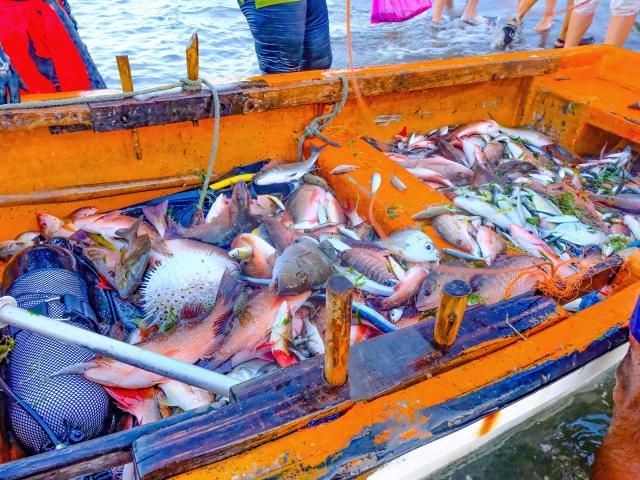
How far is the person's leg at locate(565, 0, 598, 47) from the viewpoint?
24.8 feet

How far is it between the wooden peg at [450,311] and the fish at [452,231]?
1.21 meters

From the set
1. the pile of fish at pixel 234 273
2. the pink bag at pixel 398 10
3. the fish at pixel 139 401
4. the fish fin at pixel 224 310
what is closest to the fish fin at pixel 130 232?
the pile of fish at pixel 234 273

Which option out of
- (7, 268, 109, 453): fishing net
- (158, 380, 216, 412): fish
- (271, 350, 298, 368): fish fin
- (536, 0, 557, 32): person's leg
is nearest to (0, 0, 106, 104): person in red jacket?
(7, 268, 109, 453): fishing net

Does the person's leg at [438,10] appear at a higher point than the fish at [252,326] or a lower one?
higher

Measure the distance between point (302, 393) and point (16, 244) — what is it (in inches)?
96.1

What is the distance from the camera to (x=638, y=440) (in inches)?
77.9

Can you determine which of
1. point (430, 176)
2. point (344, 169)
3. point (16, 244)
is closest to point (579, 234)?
point (430, 176)

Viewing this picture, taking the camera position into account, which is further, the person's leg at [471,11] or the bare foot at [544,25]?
the person's leg at [471,11]

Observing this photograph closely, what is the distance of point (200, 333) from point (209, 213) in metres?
1.16

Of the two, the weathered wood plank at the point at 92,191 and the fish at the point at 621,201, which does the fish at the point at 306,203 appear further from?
the fish at the point at 621,201

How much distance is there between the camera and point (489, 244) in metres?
3.01

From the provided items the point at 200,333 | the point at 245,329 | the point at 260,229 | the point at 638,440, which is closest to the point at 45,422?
the point at 200,333

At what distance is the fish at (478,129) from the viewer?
4.47 metres

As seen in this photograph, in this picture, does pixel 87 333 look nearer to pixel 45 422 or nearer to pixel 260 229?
pixel 45 422
